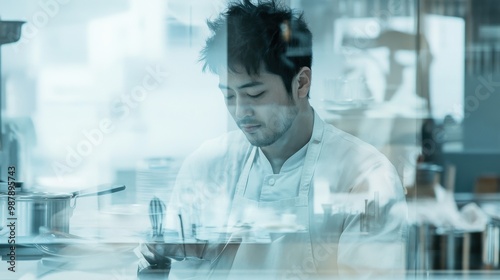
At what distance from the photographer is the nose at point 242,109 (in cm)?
215

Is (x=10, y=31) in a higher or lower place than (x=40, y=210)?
higher

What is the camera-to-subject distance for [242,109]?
2.15m

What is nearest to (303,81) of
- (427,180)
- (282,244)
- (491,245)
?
(282,244)

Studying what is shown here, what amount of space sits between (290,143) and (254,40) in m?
0.29

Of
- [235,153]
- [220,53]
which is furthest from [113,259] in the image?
[220,53]

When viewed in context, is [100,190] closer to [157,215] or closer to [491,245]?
[157,215]

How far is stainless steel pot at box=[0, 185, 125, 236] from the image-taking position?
2113mm

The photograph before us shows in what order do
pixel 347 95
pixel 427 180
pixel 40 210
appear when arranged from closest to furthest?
1. pixel 40 210
2. pixel 347 95
3. pixel 427 180

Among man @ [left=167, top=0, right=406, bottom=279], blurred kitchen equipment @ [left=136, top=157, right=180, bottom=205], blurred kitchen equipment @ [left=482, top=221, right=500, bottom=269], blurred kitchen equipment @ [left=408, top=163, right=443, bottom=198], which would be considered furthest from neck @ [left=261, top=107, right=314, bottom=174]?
blurred kitchen equipment @ [left=482, top=221, right=500, bottom=269]

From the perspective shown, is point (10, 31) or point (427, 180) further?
point (427, 180)

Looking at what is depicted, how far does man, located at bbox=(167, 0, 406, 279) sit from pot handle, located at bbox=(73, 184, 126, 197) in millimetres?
158

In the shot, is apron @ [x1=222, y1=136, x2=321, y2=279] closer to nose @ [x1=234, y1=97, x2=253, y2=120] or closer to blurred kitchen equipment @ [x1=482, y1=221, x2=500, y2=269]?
nose @ [x1=234, y1=97, x2=253, y2=120]

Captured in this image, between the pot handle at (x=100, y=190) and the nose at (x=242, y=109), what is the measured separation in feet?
1.17

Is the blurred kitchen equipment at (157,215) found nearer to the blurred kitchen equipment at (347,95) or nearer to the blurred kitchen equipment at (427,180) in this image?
the blurred kitchen equipment at (347,95)
